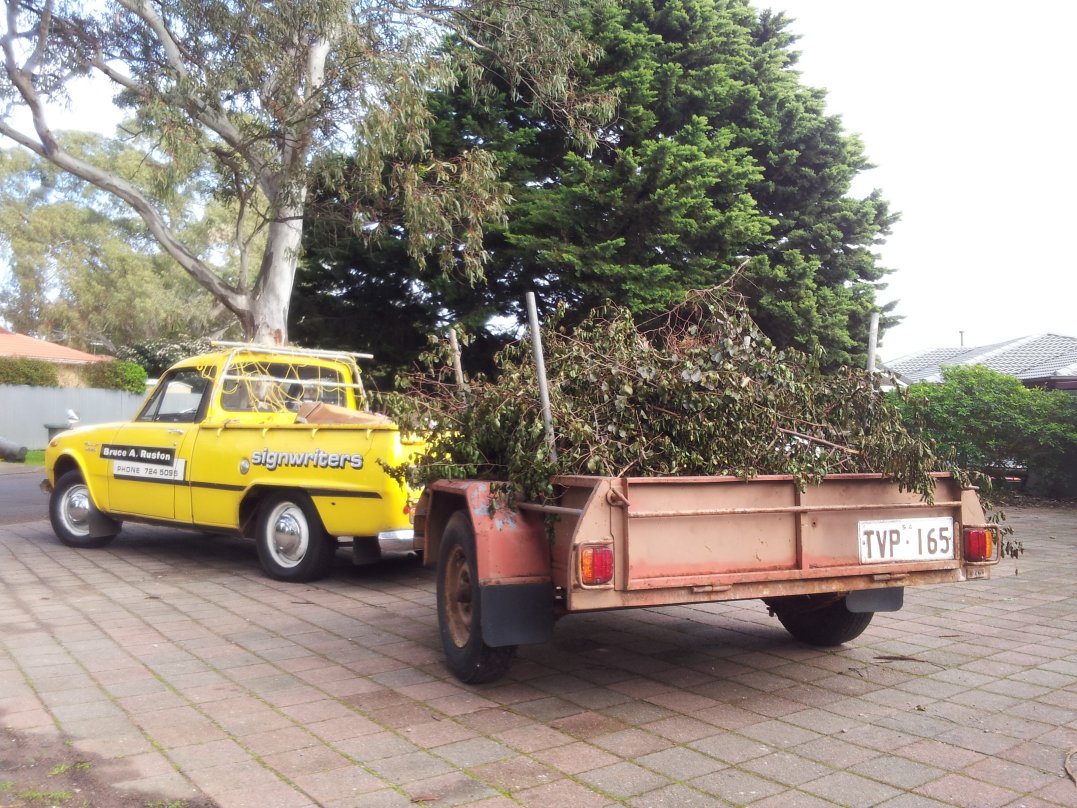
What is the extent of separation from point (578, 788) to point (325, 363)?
21.9 feet

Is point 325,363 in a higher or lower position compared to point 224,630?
higher

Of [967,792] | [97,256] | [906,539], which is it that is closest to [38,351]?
[97,256]

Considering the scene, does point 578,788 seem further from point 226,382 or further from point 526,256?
point 526,256

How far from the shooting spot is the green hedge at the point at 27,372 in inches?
1218

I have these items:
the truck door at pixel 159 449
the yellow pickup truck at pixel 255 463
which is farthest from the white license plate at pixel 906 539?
the truck door at pixel 159 449

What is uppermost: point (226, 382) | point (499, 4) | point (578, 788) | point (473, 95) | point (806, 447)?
point (499, 4)

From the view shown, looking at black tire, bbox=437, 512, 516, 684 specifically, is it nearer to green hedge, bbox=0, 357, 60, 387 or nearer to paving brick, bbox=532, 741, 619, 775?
paving brick, bbox=532, 741, 619, 775

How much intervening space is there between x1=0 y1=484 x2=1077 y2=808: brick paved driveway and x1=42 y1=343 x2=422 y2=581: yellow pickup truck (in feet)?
2.33

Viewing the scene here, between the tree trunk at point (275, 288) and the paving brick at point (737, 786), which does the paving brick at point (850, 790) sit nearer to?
the paving brick at point (737, 786)

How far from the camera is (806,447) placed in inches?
193

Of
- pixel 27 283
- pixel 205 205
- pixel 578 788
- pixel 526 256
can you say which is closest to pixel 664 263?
pixel 526 256

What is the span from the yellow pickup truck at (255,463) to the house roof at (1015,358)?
13.2 meters

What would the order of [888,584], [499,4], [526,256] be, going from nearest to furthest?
[888,584], [526,256], [499,4]

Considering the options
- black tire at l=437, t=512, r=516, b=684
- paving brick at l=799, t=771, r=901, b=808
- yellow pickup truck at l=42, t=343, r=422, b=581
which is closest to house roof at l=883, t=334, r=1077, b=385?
yellow pickup truck at l=42, t=343, r=422, b=581
